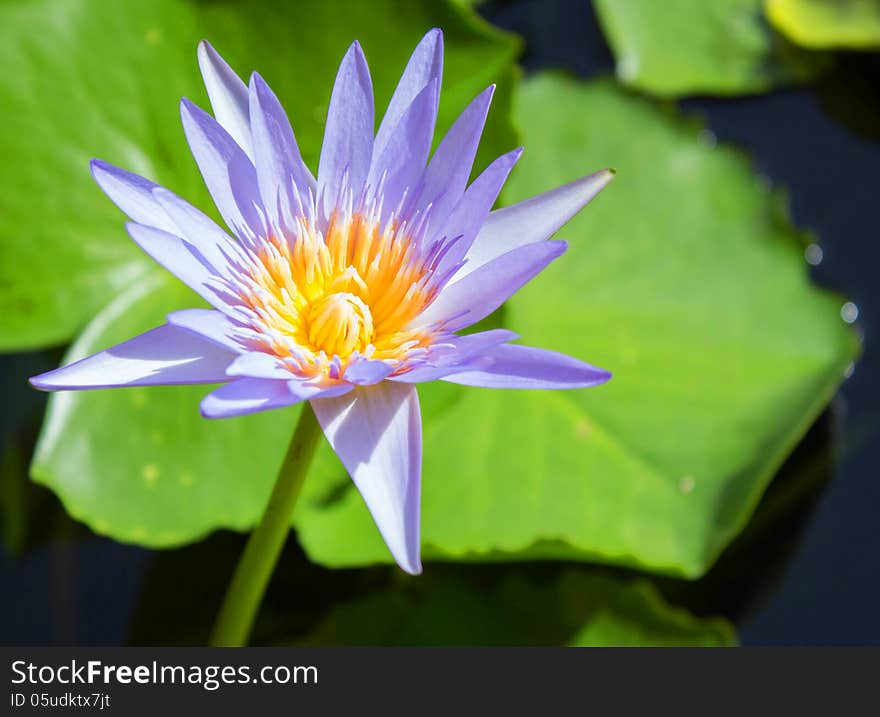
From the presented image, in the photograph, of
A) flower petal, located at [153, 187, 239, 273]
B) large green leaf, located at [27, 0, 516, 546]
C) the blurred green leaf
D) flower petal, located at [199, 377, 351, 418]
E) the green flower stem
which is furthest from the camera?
large green leaf, located at [27, 0, 516, 546]

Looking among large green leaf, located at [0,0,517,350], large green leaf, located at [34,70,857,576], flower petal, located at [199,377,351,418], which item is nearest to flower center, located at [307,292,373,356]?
flower petal, located at [199,377,351,418]

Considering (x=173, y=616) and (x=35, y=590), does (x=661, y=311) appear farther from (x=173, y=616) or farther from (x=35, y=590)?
(x=35, y=590)

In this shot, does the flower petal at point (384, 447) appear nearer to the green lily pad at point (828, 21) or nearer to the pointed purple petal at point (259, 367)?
the pointed purple petal at point (259, 367)

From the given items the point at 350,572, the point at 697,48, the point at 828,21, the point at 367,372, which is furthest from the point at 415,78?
the point at 828,21

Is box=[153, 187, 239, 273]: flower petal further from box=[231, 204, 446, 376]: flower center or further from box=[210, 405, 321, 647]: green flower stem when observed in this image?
box=[210, 405, 321, 647]: green flower stem

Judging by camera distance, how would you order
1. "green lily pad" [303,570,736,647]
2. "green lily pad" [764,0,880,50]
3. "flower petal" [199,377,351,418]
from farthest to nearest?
"green lily pad" [764,0,880,50]
"green lily pad" [303,570,736,647]
"flower petal" [199,377,351,418]
